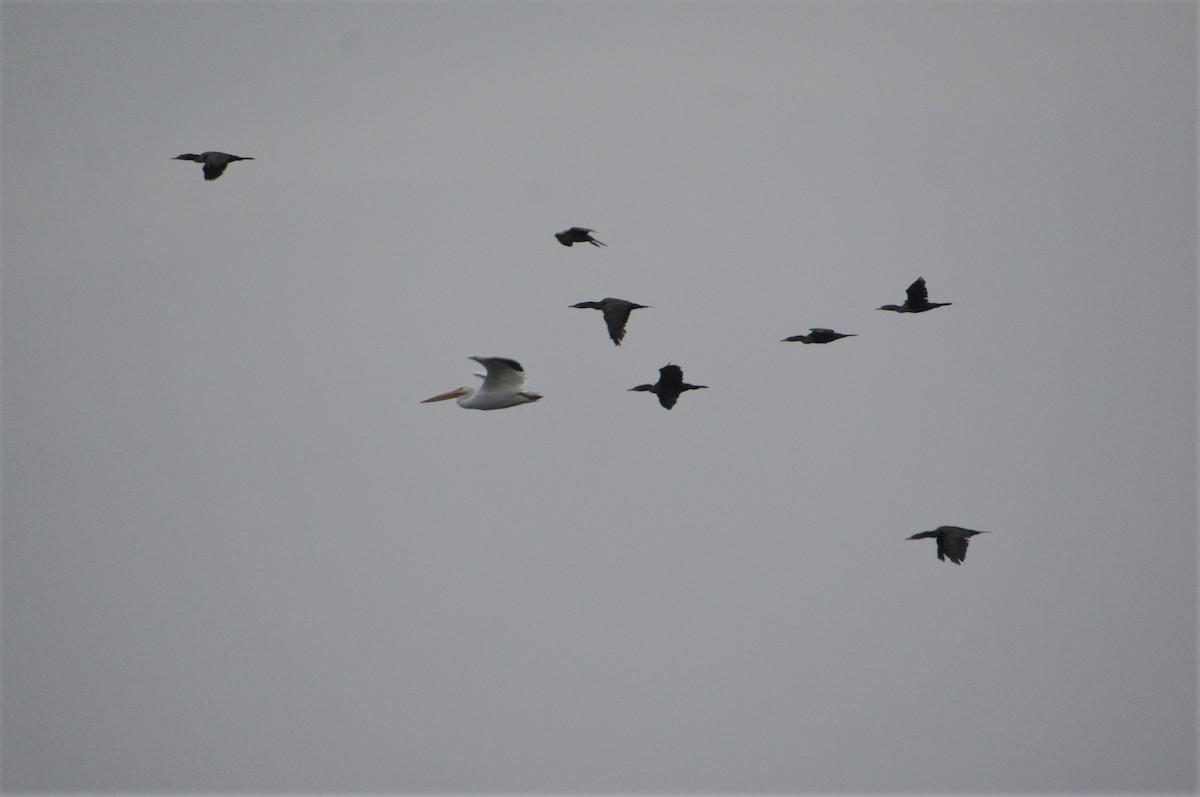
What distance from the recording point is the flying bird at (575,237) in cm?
2095

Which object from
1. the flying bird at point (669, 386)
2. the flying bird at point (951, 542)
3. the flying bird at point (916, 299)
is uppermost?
the flying bird at point (916, 299)

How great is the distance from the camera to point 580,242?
21.1 meters

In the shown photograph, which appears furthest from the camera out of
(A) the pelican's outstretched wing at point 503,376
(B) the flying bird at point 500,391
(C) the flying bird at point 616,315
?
(B) the flying bird at point 500,391

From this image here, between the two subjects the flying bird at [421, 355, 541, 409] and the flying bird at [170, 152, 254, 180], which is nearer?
the flying bird at [170, 152, 254, 180]

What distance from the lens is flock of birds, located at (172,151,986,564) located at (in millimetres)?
19641

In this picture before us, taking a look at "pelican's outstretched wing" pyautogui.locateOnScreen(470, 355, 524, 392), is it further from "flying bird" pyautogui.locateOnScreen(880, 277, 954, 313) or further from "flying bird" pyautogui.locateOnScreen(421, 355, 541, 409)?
"flying bird" pyautogui.locateOnScreen(880, 277, 954, 313)

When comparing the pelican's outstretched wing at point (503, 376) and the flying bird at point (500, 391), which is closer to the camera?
the pelican's outstretched wing at point (503, 376)

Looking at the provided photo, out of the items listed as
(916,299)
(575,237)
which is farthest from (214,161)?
(916,299)

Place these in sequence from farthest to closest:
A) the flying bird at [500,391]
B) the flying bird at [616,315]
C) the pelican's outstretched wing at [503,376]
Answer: the flying bird at [500,391], the pelican's outstretched wing at [503,376], the flying bird at [616,315]

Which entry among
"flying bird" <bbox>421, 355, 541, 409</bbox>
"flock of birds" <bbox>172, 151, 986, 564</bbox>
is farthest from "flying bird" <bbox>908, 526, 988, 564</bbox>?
"flying bird" <bbox>421, 355, 541, 409</bbox>

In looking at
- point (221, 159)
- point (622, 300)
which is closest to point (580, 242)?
point (622, 300)

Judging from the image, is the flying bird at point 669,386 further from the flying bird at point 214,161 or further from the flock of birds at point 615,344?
the flying bird at point 214,161

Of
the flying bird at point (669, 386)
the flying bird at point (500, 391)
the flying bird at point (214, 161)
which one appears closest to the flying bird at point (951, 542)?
the flying bird at point (669, 386)

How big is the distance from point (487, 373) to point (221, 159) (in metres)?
5.31
